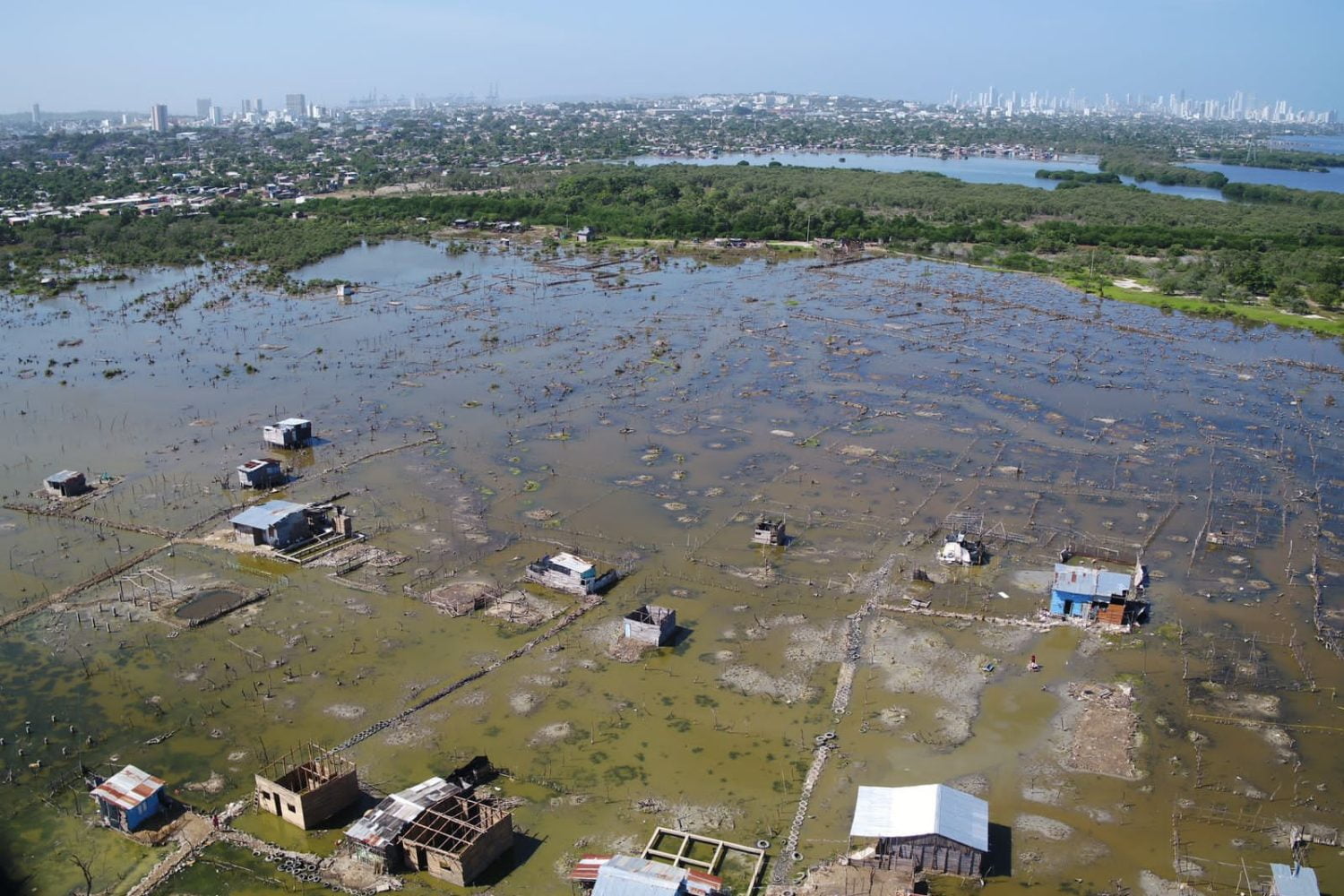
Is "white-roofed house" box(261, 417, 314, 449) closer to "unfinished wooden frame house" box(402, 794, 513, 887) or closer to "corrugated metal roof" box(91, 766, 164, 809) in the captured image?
"corrugated metal roof" box(91, 766, 164, 809)

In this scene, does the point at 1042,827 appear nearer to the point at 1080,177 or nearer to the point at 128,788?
the point at 128,788

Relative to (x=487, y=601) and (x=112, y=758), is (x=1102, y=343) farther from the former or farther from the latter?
(x=112, y=758)

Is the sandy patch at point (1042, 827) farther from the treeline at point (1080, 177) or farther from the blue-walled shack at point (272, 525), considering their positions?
the treeline at point (1080, 177)

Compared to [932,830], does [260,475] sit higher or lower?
higher

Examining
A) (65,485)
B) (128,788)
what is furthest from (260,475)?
(128,788)

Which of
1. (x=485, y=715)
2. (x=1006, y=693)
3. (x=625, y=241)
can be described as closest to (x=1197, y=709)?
(x=1006, y=693)

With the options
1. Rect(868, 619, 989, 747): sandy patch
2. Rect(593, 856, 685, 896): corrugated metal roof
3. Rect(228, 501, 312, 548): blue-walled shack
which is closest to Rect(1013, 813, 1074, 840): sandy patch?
Rect(868, 619, 989, 747): sandy patch

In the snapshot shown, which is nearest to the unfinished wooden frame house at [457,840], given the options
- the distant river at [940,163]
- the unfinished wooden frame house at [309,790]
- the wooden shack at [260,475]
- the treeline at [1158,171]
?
the unfinished wooden frame house at [309,790]
